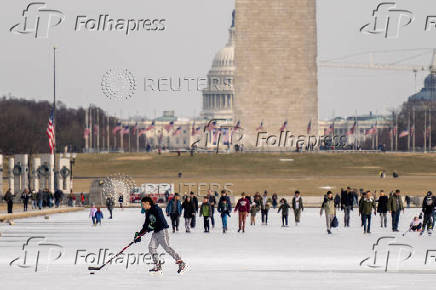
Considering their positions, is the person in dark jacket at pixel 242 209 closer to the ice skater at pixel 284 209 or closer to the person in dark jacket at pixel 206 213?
the person in dark jacket at pixel 206 213

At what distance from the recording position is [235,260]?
31.5 metres

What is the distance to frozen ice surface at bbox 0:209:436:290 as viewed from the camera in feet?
83.8

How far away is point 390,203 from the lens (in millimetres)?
45688

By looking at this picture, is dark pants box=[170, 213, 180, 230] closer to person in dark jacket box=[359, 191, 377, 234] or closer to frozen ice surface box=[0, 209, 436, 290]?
frozen ice surface box=[0, 209, 436, 290]

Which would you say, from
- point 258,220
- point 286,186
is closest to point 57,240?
point 258,220

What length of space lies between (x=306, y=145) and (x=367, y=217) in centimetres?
8679

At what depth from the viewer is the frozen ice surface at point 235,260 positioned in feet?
83.8

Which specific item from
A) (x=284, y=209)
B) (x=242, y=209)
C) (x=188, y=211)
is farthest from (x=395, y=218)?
(x=188, y=211)

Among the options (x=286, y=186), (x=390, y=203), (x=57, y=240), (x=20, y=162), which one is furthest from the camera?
(x=286, y=186)

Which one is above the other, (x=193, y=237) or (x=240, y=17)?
(x=240, y=17)

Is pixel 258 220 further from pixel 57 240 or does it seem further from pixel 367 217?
pixel 57 240

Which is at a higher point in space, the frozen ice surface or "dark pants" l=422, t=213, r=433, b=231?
"dark pants" l=422, t=213, r=433, b=231

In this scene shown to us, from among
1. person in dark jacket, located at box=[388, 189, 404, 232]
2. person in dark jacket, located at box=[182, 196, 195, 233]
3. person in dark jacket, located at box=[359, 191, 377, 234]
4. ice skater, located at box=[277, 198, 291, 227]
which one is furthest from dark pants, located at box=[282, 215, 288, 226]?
person in dark jacket, located at box=[359, 191, 377, 234]

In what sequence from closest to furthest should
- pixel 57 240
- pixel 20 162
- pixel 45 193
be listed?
1. pixel 57 240
2. pixel 45 193
3. pixel 20 162
